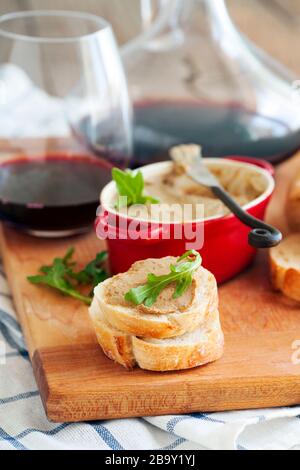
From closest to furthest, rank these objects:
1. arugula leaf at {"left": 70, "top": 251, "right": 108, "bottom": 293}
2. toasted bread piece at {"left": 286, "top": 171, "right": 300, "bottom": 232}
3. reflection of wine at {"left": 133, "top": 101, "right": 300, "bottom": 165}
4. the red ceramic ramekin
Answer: the red ceramic ramekin, arugula leaf at {"left": 70, "top": 251, "right": 108, "bottom": 293}, toasted bread piece at {"left": 286, "top": 171, "right": 300, "bottom": 232}, reflection of wine at {"left": 133, "top": 101, "right": 300, "bottom": 165}

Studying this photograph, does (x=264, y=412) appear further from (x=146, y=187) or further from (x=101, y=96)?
(x=101, y=96)

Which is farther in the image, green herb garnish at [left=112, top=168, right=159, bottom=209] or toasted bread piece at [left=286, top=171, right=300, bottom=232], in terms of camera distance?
toasted bread piece at [left=286, top=171, right=300, bottom=232]

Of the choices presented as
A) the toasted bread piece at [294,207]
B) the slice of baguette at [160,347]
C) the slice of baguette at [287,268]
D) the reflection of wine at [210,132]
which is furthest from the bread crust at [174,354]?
the reflection of wine at [210,132]

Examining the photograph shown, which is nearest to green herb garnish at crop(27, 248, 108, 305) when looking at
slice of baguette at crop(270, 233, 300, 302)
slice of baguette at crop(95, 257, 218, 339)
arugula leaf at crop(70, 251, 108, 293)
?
arugula leaf at crop(70, 251, 108, 293)

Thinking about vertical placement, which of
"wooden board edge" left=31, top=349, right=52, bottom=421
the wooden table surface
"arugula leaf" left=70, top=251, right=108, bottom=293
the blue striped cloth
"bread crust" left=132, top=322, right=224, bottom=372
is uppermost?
"bread crust" left=132, top=322, right=224, bottom=372

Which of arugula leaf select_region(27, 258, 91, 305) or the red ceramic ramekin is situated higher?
the red ceramic ramekin

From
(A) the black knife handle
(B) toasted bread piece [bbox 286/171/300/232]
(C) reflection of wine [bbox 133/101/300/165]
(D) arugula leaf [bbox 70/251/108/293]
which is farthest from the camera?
(C) reflection of wine [bbox 133/101/300/165]

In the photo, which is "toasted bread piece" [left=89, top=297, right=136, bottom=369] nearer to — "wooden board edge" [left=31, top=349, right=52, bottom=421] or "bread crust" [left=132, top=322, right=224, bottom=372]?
"bread crust" [left=132, top=322, right=224, bottom=372]

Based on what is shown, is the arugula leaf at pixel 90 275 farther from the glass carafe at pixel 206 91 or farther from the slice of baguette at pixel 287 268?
the glass carafe at pixel 206 91
